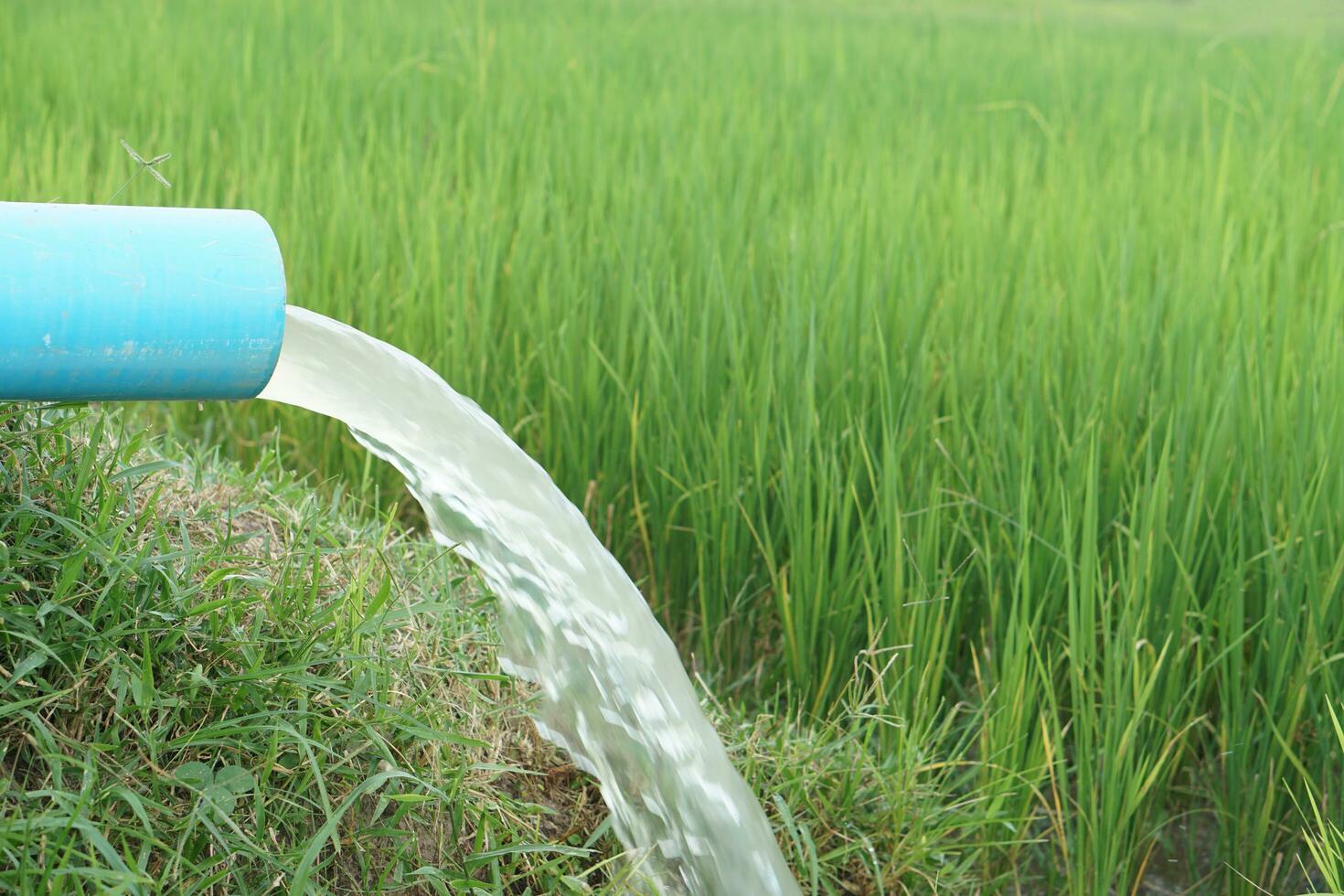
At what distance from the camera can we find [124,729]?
42.9 inches

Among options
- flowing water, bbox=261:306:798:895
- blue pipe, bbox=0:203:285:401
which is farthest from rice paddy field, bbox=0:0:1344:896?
blue pipe, bbox=0:203:285:401

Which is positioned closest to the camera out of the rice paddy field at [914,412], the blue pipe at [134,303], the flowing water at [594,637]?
the blue pipe at [134,303]

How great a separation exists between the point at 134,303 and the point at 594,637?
2.00 feet

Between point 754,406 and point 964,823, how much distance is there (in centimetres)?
76

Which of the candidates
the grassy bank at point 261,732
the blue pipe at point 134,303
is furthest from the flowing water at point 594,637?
the blue pipe at point 134,303

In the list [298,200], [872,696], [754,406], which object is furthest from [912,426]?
[298,200]

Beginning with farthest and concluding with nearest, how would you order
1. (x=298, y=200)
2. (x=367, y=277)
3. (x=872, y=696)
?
(x=298, y=200)
(x=367, y=277)
(x=872, y=696)

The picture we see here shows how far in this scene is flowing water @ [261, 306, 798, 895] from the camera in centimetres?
132

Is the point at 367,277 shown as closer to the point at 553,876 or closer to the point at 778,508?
the point at 778,508

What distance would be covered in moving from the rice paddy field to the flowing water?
0.38ft

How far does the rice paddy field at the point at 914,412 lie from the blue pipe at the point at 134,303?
50cm

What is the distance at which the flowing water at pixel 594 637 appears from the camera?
1.32 metres

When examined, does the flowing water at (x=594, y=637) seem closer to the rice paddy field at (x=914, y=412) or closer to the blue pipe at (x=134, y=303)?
the rice paddy field at (x=914, y=412)

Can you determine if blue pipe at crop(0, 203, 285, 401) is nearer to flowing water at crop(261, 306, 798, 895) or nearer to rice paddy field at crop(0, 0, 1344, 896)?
flowing water at crop(261, 306, 798, 895)
